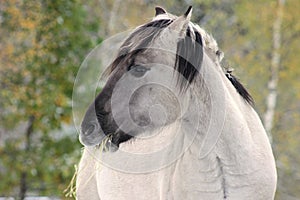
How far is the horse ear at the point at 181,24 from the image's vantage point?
12.1 ft

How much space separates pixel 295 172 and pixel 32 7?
203 inches

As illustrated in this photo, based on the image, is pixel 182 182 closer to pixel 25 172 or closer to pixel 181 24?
pixel 181 24

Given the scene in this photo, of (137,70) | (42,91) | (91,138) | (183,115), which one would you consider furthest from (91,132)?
(42,91)

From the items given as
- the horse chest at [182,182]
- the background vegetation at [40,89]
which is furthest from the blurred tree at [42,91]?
the horse chest at [182,182]

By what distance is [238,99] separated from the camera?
422cm

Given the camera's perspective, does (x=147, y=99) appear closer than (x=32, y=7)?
Yes

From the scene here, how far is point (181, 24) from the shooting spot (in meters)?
3.72

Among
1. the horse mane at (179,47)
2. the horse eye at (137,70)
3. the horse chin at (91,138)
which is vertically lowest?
the horse chin at (91,138)

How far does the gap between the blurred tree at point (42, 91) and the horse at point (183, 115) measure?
3916 millimetres

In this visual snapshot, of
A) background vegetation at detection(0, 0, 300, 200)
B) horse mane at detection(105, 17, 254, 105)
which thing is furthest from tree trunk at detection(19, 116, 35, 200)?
horse mane at detection(105, 17, 254, 105)

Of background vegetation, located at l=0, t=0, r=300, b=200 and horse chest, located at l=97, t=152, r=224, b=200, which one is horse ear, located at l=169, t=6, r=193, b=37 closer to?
horse chest, located at l=97, t=152, r=224, b=200

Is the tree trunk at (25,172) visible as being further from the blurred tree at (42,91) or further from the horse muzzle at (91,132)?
the horse muzzle at (91,132)

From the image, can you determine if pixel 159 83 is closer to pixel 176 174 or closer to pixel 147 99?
pixel 147 99

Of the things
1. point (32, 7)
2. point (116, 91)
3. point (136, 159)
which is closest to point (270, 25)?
point (32, 7)
